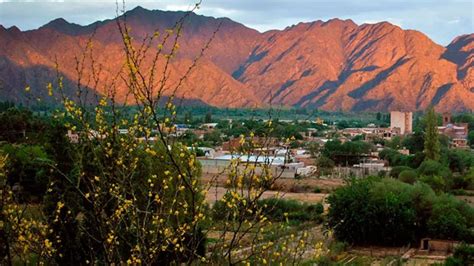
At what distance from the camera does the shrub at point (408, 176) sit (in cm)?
3419

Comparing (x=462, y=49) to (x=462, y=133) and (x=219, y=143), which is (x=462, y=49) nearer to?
(x=462, y=133)

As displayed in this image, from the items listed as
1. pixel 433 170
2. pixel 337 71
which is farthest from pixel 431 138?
pixel 337 71

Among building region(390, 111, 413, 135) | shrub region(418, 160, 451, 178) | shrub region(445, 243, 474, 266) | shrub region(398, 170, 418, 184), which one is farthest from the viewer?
building region(390, 111, 413, 135)

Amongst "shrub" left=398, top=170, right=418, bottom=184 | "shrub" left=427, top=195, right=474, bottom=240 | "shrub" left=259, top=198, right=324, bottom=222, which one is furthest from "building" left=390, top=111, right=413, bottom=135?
"shrub" left=427, top=195, right=474, bottom=240

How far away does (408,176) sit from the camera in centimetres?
3453

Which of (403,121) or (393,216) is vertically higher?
(393,216)

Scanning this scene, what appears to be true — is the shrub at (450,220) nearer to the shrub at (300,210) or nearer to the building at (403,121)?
the shrub at (300,210)

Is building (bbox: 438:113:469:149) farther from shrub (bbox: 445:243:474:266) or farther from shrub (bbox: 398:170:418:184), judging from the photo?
shrub (bbox: 445:243:474:266)

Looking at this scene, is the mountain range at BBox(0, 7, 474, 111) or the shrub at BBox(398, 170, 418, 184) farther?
the mountain range at BBox(0, 7, 474, 111)

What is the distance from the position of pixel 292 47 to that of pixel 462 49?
45.3 metres

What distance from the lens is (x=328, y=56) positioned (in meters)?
190

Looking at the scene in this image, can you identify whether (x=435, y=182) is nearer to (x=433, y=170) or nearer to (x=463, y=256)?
(x=433, y=170)

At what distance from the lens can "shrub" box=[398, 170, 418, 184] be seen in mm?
34188

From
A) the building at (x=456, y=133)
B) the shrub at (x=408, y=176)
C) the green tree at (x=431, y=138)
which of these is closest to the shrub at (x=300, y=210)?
the shrub at (x=408, y=176)
